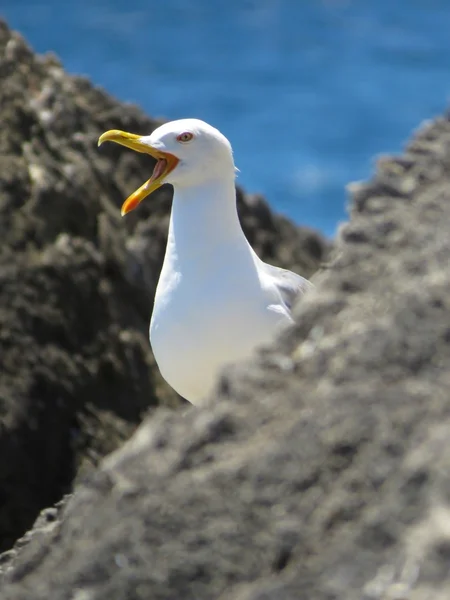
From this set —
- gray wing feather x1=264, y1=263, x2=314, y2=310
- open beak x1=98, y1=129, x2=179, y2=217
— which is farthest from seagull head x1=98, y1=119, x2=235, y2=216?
gray wing feather x1=264, y1=263, x2=314, y2=310

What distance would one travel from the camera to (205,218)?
4.69 metres

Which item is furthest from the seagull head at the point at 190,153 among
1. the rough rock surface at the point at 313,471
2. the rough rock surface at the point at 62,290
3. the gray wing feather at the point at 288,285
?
the rough rock surface at the point at 313,471

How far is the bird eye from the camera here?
15.4 feet

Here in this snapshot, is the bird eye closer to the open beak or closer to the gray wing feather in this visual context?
the open beak

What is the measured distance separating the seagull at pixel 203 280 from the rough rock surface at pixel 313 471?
1.93 meters

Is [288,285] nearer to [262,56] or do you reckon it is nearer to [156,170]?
[156,170]

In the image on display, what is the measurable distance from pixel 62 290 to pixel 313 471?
12.2 feet

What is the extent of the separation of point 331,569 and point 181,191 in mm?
2789

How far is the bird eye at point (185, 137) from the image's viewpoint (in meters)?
4.70

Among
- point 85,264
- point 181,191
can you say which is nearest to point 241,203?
point 85,264

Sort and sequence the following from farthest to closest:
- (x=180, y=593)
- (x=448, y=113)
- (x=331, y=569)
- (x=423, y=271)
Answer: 1. (x=448, y=113)
2. (x=423, y=271)
3. (x=180, y=593)
4. (x=331, y=569)

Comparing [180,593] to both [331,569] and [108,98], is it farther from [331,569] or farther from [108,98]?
[108,98]

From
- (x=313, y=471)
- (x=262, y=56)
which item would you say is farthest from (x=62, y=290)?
(x=262, y=56)

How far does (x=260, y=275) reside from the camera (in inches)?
185
